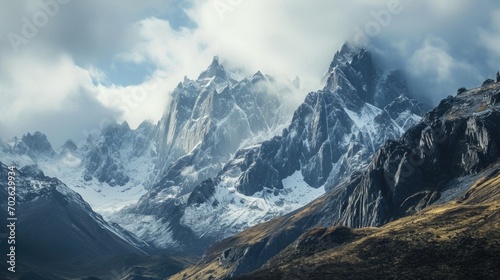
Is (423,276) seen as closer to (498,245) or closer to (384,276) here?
(384,276)

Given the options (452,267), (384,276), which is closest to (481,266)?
(452,267)

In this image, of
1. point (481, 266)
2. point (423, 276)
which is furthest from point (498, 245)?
point (423, 276)

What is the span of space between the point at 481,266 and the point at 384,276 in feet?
90.0

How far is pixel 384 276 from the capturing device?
198875 mm

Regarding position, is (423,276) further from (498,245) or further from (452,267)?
(498,245)

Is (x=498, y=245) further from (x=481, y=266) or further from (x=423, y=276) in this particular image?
(x=423, y=276)

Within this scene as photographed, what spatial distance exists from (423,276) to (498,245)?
26492 mm

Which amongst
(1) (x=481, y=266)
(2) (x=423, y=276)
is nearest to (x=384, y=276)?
(2) (x=423, y=276)

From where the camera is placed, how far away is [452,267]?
192 metres

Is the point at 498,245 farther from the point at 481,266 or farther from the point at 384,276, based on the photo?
the point at 384,276

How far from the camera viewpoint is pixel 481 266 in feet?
616

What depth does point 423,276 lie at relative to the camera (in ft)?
623

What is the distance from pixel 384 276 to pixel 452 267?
1949 centimetres

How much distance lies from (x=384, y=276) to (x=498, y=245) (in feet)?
113
